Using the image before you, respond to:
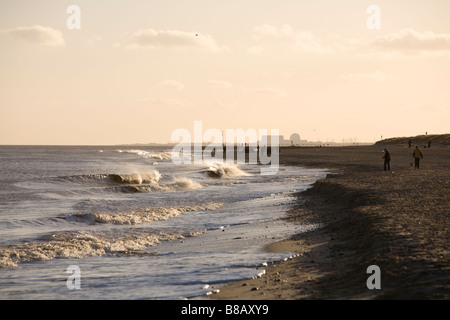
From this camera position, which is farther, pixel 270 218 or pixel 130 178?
pixel 130 178

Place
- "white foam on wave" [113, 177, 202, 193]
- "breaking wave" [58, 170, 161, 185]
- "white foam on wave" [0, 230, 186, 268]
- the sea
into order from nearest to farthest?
1. the sea
2. "white foam on wave" [0, 230, 186, 268]
3. "white foam on wave" [113, 177, 202, 193]
4. "breaking wave" [58, 170, 161, 185]

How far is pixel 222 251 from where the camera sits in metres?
14.1

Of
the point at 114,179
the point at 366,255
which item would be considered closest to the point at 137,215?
the point at 366,255

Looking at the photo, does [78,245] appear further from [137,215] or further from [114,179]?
[114,179]

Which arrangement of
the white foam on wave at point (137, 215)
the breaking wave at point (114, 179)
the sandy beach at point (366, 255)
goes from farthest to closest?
1. the breaking wave at point (114, 179)
2. the white foam on wave at point (137, 215)
3. the sandy beach at point (366, 255)

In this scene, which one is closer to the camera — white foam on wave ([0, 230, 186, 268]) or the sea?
the sea

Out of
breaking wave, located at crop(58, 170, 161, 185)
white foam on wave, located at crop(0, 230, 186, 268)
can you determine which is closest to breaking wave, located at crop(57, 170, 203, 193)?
breaking wave, located at crop(58, 170, 161, 185)

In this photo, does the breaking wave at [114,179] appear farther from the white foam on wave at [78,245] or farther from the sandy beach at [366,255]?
the white foam on wave at [78,245]

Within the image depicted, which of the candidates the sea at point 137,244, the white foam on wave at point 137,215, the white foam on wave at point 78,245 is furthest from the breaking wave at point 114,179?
the white foam on wave at point 78,245

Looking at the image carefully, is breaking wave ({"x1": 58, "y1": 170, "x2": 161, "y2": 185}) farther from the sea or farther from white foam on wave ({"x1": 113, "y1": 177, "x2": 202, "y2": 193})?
the sea

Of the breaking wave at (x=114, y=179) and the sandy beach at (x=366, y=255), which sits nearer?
the sandy beach at (x=366, y=255)

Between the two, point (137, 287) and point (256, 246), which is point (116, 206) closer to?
point (256, 246)
